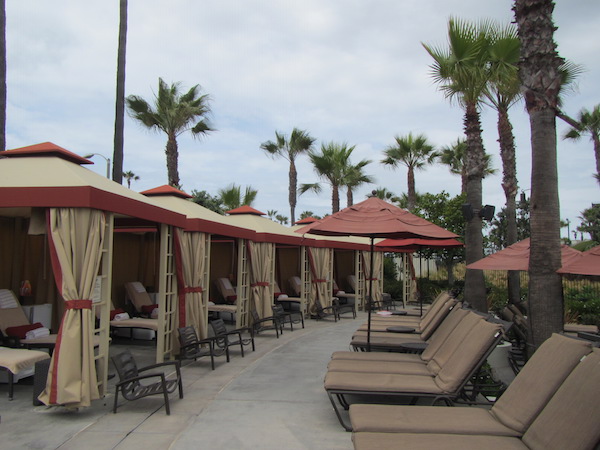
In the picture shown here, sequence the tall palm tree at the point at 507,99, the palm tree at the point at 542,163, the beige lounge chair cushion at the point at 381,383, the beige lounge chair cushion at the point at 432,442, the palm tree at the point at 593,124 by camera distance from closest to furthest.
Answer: the beige lounge chair cushion at the point at 432,442 < the beige lounge chair cushion at the point at 381,383 < the palm tree at the point at 542,163 < the tall palm tree at the point at 507,99 < the palm tree at the point at 593,124

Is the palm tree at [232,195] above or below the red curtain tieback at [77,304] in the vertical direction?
above

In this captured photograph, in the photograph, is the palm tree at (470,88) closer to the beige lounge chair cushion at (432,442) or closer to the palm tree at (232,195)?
the beige lounge chair cushion at (432,442)

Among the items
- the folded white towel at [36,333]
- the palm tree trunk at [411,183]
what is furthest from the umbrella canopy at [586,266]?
the palm tree trunk at [411,183]

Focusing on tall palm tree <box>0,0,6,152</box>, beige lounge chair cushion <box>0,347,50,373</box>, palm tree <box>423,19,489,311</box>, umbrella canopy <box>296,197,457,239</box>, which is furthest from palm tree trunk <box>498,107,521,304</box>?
tall palm tree <box>0,0,6,152</box>

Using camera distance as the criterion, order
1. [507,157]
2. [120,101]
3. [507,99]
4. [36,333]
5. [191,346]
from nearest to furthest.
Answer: [191,346]
[36,333]
[507,99]
[120,101]
[507,157]

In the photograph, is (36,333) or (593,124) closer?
(36,333)

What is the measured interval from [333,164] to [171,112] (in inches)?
369

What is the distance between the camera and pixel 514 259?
309 inches

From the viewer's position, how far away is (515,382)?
139 inches

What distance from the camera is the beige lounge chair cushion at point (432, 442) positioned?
9.65 ft

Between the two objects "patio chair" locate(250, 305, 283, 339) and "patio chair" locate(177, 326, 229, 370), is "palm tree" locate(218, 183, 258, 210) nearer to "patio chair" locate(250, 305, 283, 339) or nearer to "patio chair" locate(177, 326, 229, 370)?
"patio chair" locate(250, 305, 283, 339)

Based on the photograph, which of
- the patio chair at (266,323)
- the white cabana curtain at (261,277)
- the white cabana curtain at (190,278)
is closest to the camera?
the white cabana curtain at (190,278)

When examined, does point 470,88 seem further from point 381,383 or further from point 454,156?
point 454,156

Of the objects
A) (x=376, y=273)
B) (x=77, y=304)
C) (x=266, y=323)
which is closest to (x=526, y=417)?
(x=77, y=304)
